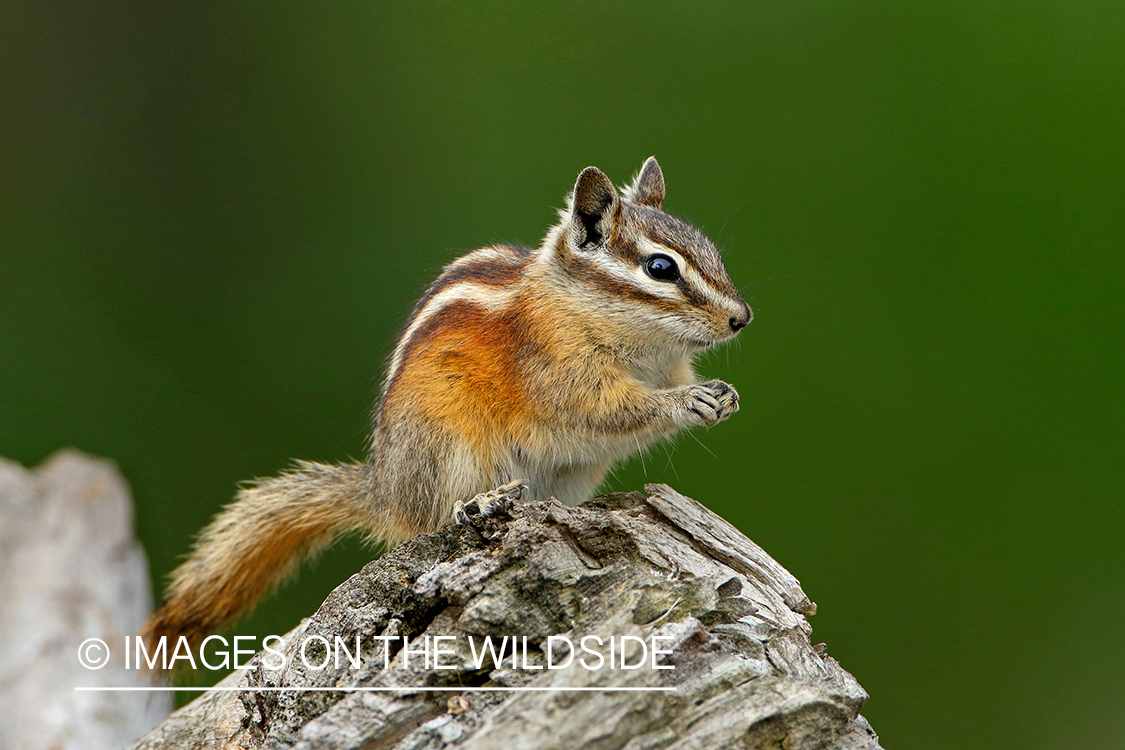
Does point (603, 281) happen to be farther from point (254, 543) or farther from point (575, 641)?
point (254, 543)

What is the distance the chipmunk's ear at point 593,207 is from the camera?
2.48 meters

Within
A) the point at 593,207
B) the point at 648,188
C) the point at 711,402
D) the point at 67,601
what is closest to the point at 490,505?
the point at 711,402

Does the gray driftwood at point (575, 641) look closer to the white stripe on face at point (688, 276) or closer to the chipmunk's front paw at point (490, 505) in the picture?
the chipmunk's front paw at point (490, 505)

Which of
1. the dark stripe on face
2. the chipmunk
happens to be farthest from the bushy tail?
the dark stripe on face

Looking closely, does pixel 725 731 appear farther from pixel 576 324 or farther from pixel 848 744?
pixel 576 324

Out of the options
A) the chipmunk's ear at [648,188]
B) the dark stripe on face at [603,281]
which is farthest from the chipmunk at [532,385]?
the chipmunk's ear at [648,188]

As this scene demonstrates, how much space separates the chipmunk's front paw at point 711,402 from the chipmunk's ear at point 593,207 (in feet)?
1.67

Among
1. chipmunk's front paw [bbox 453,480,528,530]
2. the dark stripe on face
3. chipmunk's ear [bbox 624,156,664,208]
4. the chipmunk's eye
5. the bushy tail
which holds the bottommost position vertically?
the bushy tail

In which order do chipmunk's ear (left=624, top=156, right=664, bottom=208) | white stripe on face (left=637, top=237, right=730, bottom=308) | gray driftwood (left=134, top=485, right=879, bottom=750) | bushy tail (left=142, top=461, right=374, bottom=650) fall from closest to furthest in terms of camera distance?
gray driftwood (left=134, top=485, right=879, bottom=750), white stripe on face (left=637, top=237, right=730, bottom=308), bushy tail (left=142, top=461, right=374, bottom=650), chipmunk's ear (left=624, top=156, right=664, bottom=208)

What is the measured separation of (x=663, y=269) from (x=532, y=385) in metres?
0.48

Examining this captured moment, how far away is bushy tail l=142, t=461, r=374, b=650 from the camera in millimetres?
2734

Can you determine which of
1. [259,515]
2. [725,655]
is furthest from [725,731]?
[259,515]

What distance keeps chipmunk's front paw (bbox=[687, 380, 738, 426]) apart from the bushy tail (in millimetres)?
1052

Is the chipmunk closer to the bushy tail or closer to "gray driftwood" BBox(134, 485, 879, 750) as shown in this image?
the bushy tail
